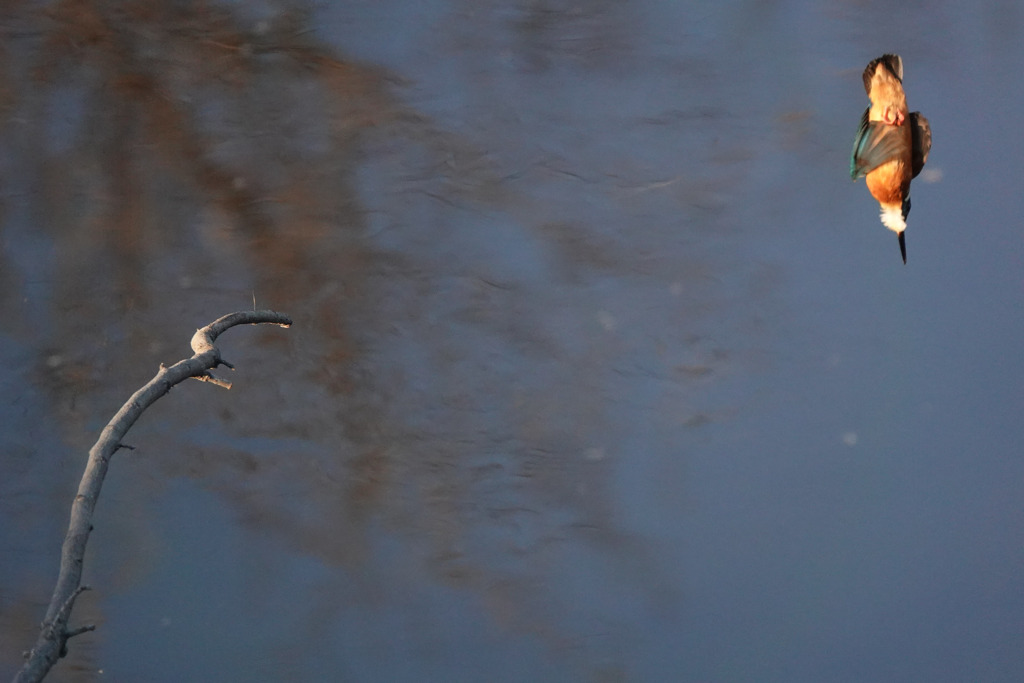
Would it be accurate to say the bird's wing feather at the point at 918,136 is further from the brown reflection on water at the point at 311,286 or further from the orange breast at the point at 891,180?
the brown reflection on water at the point at 311,286

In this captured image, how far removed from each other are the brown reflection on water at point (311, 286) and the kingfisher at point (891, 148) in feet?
1.17

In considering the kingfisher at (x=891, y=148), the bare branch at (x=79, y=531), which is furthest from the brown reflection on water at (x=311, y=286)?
the bare branch at (x=79, y=531)

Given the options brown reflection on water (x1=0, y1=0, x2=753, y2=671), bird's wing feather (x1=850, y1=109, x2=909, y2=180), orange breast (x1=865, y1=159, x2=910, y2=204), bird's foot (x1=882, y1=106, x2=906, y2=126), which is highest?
bird's foot (x1=882, y1=106, x2=906, y2=126)

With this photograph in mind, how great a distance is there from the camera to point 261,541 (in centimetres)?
149

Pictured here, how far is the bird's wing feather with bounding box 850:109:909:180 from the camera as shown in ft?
3.78

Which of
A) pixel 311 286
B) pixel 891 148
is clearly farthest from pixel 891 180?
pixel 311 286

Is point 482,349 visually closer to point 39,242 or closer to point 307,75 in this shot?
point 307,75

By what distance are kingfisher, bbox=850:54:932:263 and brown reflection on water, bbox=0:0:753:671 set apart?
1.17 ft

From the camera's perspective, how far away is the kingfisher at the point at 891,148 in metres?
Answer: 1.15

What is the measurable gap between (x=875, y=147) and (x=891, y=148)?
19 millimetres

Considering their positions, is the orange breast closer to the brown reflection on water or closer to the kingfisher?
the kingfisher

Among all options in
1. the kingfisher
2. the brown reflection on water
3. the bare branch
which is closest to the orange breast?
the kingfisher

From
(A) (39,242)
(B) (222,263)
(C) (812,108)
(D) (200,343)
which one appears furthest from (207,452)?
(C) (812,108)

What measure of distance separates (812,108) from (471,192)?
1.88ft
